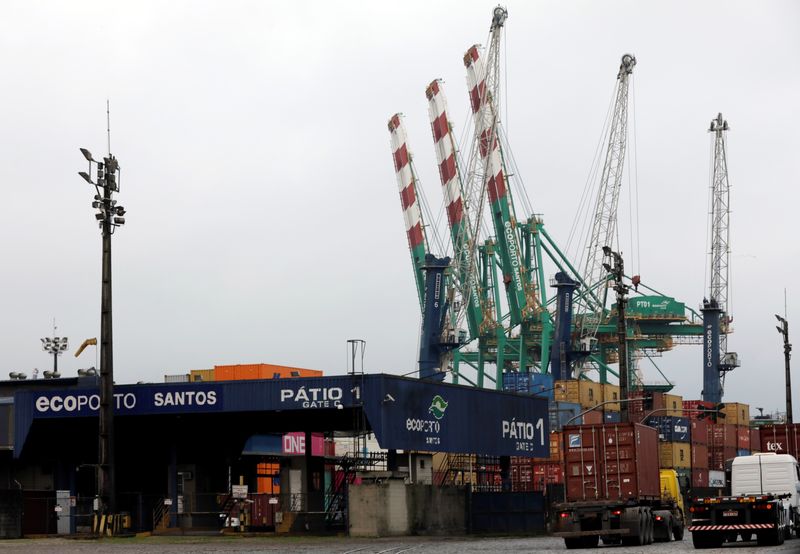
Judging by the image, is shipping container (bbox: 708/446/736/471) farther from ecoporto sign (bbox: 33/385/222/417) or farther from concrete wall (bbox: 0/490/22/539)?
concrete wall (bbox: 0/490/22/539)

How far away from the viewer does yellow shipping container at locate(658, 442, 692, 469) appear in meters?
97.1

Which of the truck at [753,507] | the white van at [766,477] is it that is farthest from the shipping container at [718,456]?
the truck at [753,507]

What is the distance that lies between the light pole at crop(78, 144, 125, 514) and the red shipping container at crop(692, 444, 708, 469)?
6230 centimetres

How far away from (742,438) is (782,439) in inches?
2801

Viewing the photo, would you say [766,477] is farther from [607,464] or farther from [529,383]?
[529,383]

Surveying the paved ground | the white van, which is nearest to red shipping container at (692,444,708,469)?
the paved ground

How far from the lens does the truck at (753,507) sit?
36812 millimetres

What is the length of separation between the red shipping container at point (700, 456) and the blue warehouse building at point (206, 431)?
44129 mm

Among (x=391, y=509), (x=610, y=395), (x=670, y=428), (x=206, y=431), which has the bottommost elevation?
(x=391, y=509)

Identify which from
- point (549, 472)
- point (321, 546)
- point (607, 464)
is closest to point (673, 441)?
point (549, 472)

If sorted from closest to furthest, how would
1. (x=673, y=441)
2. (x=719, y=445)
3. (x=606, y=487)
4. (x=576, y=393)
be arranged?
(x=606, y=487)
(x=673, y=441)
(x=719, y=445)
(x=576, y=393)

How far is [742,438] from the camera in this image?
117 m

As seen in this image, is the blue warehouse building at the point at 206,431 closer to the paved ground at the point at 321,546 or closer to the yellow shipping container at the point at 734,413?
the paved ground at the point at 321,546

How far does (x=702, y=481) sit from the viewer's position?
10181cm
